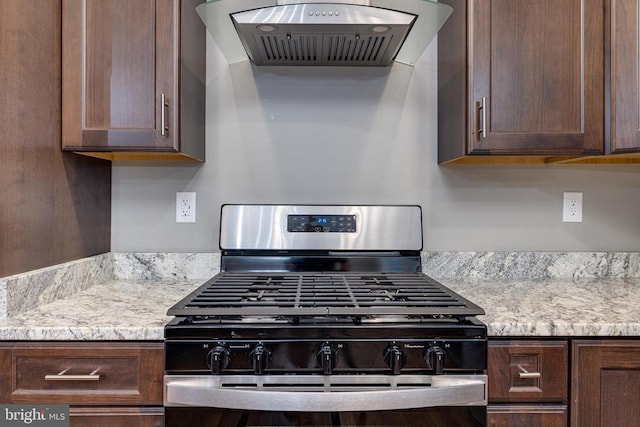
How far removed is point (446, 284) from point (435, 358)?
0.59 meters

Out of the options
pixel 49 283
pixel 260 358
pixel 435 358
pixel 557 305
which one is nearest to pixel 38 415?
pixel 49 283

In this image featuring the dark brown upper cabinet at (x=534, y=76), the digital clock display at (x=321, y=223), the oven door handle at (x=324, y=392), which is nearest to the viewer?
the oven door handle at (x=324, y=392)

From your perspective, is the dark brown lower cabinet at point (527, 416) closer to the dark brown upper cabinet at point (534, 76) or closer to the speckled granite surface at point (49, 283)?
the dark brown upper cabinet at point (534, 76)

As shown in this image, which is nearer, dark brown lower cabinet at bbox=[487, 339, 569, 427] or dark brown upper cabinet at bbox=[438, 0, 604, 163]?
dark brown lower cabinet at bbox=[487, 339, 569, 427]

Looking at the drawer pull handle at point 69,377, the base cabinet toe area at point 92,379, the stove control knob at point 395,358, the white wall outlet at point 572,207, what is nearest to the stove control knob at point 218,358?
the base cabinet toe area at point 92,379

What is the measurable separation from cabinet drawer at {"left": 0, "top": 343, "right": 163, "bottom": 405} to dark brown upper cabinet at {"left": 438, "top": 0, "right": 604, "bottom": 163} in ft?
3.86

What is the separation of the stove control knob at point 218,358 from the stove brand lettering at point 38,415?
1.24 ft

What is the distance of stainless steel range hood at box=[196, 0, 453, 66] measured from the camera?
4.12 feet

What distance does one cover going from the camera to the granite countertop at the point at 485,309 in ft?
3.36

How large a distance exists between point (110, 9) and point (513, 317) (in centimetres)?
152

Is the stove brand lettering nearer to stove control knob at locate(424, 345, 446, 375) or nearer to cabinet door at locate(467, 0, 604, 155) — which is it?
stove control knob at locate(424, 345, 446, 375)

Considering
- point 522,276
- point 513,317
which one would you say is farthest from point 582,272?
point 513,317

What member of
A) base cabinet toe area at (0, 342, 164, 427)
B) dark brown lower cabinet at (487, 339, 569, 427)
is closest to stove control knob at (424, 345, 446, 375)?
dark brown lower cabinet at (487, 339, 569, 427)

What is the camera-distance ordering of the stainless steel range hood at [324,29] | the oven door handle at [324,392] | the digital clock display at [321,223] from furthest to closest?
the digital clock display at [321,223] < the stainless steel range hood at [324,29] < the oven door handle at [324,392]
